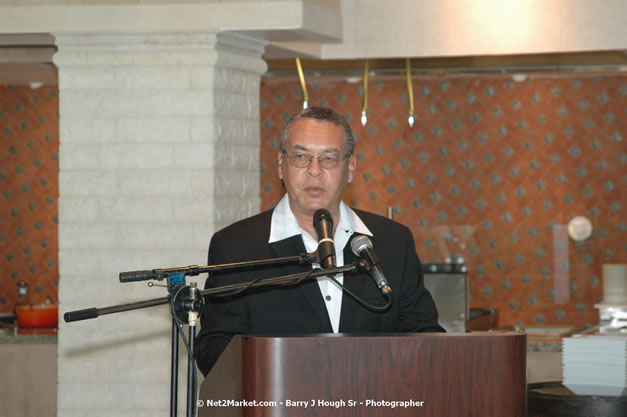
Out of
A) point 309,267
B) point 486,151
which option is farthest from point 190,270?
point 486,151

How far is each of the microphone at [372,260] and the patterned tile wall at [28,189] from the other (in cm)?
552

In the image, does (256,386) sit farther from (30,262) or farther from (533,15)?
(30,262)

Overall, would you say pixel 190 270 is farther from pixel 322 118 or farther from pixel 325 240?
pixel 322 118

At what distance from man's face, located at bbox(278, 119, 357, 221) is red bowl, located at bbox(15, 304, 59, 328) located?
11.8ft

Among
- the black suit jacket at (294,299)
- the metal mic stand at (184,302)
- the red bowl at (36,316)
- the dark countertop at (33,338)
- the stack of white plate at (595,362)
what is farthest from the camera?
the red bowl at (36,316)

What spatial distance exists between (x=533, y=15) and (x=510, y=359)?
3.00m

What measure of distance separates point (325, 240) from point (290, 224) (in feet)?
1.86

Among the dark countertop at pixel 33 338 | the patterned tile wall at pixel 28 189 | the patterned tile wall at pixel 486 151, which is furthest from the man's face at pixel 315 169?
the patterned tile wall at pixel 28 189

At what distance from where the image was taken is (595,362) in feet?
11.0

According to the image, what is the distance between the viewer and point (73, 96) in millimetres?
3906

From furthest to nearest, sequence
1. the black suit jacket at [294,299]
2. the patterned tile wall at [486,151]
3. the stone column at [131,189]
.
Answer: the patterned tile wall at [486,151]
the stone column at [131,189]
the black suit jacket at [294,299]

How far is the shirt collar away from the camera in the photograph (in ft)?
8.34

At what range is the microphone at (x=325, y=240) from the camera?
1951 mm

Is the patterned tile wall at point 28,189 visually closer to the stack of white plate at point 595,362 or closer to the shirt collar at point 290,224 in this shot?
the stack of white plate at point 595,362
